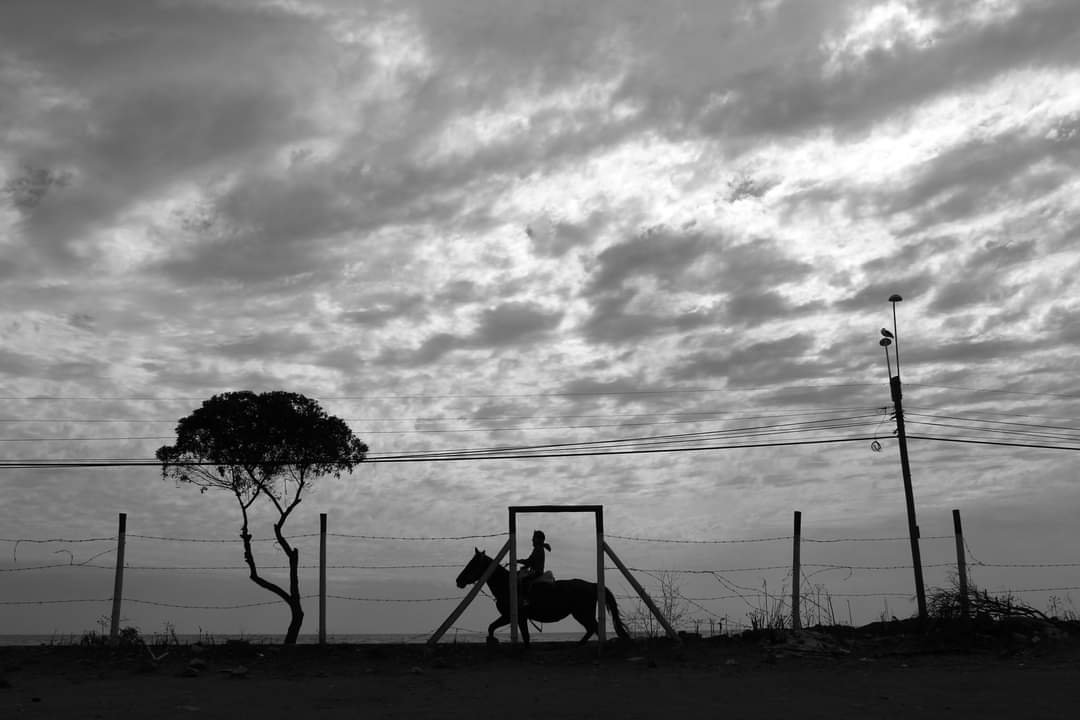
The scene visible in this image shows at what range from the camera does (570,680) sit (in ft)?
41.6

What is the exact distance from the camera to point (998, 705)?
1007cm

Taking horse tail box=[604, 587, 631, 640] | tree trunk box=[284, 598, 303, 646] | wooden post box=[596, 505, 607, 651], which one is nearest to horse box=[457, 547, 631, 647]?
horse tail box=[604, 587, 631, 640]

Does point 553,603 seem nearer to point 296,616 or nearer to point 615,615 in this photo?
point 615,615

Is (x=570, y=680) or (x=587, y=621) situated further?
(x=587, y=621)

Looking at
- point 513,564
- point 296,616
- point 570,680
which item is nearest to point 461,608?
point 513,564

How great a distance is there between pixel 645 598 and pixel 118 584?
9030 millimetres

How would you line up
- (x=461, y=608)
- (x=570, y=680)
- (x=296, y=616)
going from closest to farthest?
(x=570, y=680) → (x=461, y=608) → (x=296, y=616)

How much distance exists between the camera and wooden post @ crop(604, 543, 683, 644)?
15.8m

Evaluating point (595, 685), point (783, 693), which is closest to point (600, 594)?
point (595, 685)

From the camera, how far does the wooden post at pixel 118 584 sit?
15.8 meters

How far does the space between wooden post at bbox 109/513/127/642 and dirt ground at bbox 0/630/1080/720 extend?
0.40m

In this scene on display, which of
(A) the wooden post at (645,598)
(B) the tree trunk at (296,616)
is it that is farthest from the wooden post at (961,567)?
(B) the tree trunk at (296,616)

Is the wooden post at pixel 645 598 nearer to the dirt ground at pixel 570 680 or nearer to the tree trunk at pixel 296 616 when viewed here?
the dirt ground at pixel 570 680

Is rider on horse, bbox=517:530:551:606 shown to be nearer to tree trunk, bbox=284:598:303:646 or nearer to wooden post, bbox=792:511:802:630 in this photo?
wooden post, bbox=792:511:802:630
